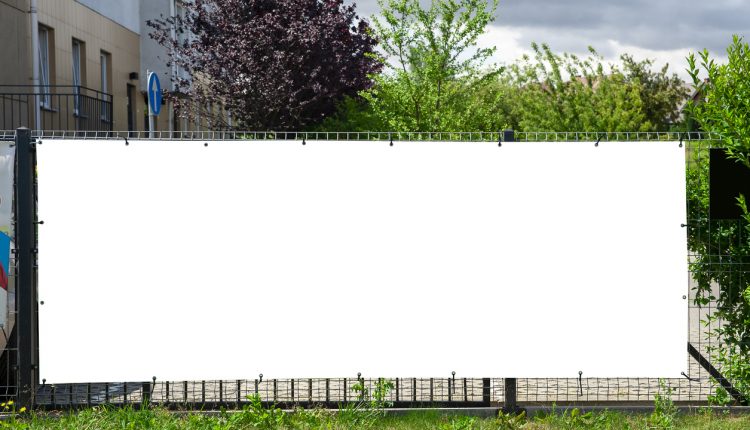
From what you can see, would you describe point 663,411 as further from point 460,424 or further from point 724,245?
point 460,424

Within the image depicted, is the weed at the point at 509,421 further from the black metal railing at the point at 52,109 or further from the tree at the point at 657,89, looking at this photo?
the tree at the point at 657,89

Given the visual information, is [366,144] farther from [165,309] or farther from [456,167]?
[165,309]

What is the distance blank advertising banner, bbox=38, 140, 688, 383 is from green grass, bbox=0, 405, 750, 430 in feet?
0.83

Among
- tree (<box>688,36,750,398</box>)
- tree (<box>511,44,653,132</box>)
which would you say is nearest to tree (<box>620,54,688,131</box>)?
tree (<box>511,44,653,132</box>)

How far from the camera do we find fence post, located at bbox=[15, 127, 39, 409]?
21.6ft

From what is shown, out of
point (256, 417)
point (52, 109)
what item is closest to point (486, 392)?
point (256, 417)

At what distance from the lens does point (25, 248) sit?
659 centimetres

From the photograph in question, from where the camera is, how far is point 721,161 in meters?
6.78

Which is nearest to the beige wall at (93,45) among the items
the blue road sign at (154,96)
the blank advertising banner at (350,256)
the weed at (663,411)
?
the blue road sign at (154,96)

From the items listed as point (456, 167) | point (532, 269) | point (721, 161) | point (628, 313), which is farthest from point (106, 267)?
point (721, 161)

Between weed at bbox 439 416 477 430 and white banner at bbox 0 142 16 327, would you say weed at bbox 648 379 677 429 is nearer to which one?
weed at bbox 439 416 477 430

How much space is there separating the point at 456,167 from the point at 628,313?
4.81 ft

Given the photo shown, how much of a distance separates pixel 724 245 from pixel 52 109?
16066mm

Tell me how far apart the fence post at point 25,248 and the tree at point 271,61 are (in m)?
16.7
